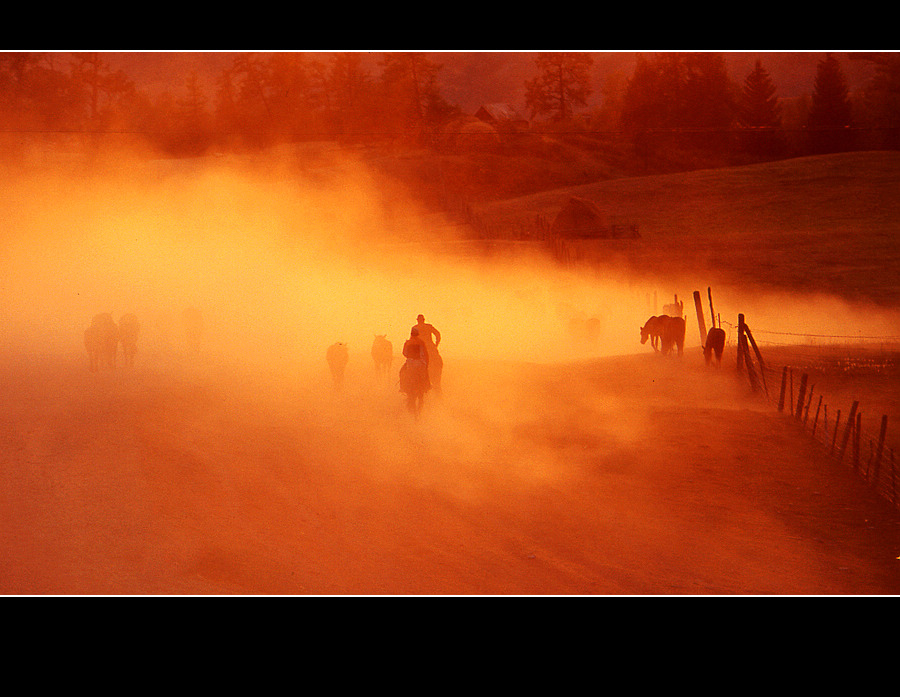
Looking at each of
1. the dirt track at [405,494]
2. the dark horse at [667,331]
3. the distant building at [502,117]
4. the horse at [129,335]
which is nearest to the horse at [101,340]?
the horse at [129,335]

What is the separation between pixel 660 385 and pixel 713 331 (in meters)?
1.87

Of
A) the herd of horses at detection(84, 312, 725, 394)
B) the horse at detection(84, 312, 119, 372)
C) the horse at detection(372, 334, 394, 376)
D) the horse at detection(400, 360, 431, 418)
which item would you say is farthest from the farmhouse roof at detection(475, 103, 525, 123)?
the horse at detection(84, 312, 119, 372)

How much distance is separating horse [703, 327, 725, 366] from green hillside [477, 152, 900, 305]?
5.13 meters

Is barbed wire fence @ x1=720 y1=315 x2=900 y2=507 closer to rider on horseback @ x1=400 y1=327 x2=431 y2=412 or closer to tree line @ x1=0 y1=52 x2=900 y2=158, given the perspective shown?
tree line @ x1=0 y1=52 x2=900 y2=158

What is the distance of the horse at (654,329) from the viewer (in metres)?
15.5

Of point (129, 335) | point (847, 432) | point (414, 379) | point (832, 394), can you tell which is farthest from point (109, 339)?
point (832, 394)

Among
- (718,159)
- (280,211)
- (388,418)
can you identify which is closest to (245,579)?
(388,418)

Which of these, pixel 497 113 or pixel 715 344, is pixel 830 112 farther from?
pixel 497 113

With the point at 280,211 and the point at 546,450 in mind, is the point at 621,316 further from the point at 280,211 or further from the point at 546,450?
the point at 546,450

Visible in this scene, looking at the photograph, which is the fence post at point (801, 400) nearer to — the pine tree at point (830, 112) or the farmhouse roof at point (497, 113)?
the pine tree at point (830, 112)

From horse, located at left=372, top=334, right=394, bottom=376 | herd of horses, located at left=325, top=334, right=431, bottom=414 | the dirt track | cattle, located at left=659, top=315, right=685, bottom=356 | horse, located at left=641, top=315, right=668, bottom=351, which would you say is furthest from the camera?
horse, located at left=641, top=315, right=668, bottom=351

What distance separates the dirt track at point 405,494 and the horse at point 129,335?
1.33ft

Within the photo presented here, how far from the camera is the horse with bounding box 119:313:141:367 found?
486 inches

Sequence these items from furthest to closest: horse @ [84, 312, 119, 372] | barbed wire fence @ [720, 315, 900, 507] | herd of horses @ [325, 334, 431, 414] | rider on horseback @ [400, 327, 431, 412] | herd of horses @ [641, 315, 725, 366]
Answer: herd of horses @ [641, 315, 725, 366], horse @ [84, 312, 119, 372], herd of horses @ [325, 334, 431, 414], rider on horseback @ [400, 327, 431, 412], barbed wire fence @ [720, 315, 900, 507]
